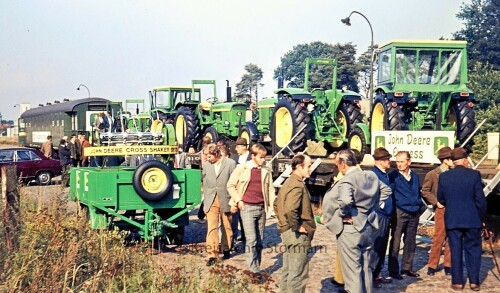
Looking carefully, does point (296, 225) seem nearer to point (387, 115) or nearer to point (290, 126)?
point (387, 115)

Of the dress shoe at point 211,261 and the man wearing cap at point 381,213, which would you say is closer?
the man wearing cap at point 381,213

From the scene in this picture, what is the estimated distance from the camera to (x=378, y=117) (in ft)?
52.3

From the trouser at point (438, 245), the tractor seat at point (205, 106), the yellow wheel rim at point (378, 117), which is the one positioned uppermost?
the tractor seat at point (205, 106)

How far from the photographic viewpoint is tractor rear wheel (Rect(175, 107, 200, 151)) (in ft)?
77.8

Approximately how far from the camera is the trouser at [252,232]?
8.85 metres

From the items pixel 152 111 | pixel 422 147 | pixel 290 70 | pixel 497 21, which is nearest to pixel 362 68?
pixel 497 21

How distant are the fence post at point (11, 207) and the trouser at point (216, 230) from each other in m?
2.64

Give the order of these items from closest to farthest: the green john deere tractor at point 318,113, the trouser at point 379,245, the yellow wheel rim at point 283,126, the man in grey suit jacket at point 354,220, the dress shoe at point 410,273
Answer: the man in grey suit jacket at point 354,220 → the trouser at point 379,245 → the dress shoe at point 410,273 → the green john deere tractor at point 318,113 → the yellow wheel rim at point 283,126

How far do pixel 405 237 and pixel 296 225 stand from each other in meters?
2.50

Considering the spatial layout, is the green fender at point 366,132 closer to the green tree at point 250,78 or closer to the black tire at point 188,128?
the black tire at point 188,128

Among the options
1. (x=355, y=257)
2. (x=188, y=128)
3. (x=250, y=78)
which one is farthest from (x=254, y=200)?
(x=250, y=78)

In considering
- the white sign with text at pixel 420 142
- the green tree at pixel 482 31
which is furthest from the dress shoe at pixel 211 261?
the green tree at pixel 482 31

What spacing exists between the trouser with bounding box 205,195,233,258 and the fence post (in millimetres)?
2644

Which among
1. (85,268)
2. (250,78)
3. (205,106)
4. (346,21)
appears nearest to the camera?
(85,268)
